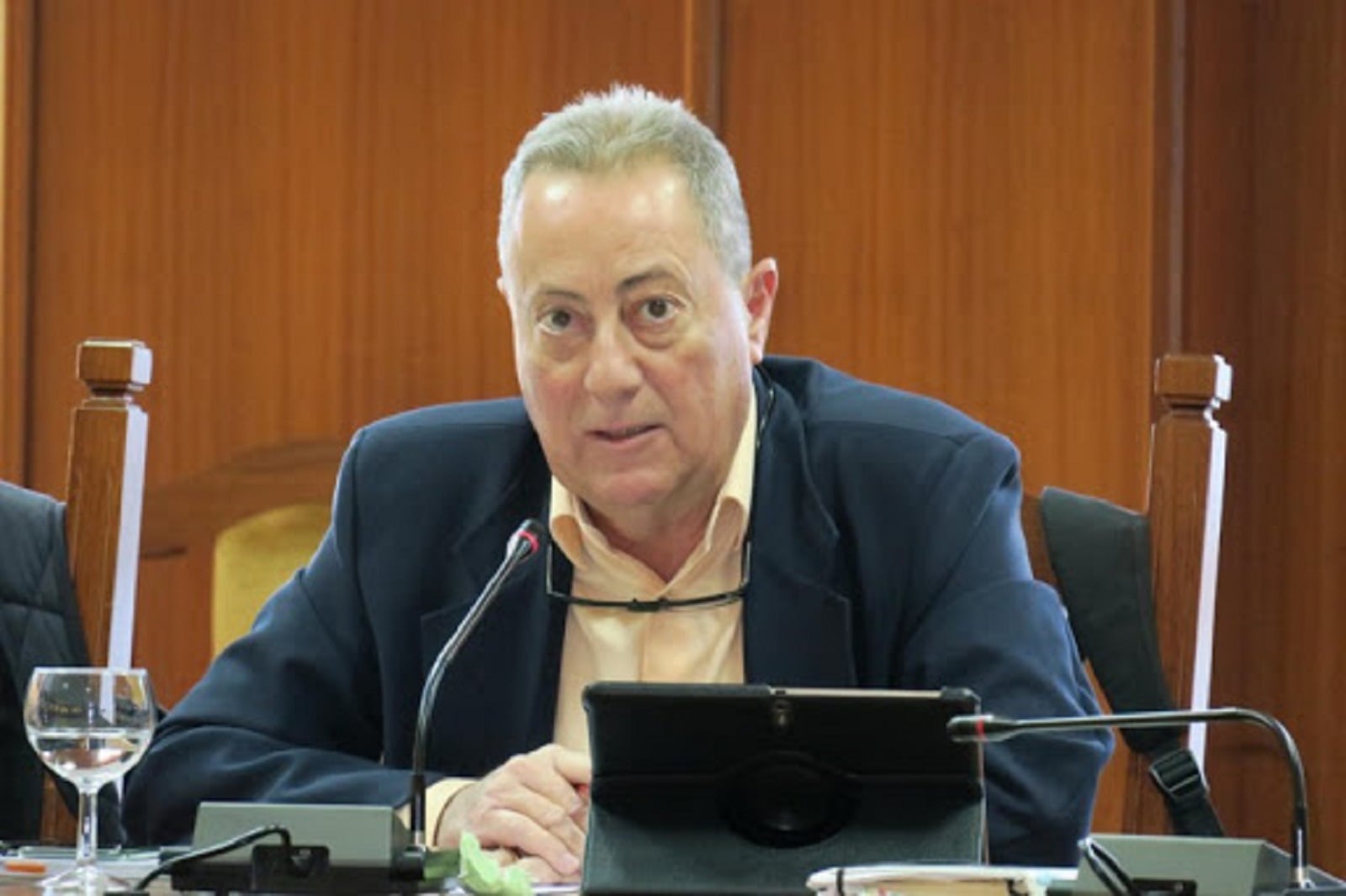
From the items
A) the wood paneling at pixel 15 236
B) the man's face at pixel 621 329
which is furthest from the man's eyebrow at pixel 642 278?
the wood paneling at pixel 15 236

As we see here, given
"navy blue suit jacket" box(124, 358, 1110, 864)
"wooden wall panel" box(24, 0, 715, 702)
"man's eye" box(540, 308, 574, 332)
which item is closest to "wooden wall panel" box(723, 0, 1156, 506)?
"wooden wall panel" box(24, 0, 715, 702)

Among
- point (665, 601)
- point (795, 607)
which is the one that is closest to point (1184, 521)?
point (795, 607)

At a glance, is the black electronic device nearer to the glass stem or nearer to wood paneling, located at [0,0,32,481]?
the glass stem

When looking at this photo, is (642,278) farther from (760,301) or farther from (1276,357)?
(1276,357)

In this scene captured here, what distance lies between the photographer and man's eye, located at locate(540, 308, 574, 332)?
92.9 inches

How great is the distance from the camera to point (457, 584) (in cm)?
248

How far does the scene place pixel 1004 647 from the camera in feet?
7.39

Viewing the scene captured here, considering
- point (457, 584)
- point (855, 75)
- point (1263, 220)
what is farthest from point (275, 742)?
point (1263, 220)

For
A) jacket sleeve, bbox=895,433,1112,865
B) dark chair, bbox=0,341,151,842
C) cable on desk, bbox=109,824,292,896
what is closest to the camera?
cable on desk, bbox=109,824,292,896

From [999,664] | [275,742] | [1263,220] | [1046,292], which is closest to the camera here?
[999,664]

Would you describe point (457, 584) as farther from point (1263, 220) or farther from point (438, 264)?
point (1263, 220)

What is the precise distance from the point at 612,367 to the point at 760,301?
0.86 ft

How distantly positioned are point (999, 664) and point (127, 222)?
5.91 feet

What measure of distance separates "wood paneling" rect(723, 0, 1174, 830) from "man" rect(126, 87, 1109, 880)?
2.68ft
